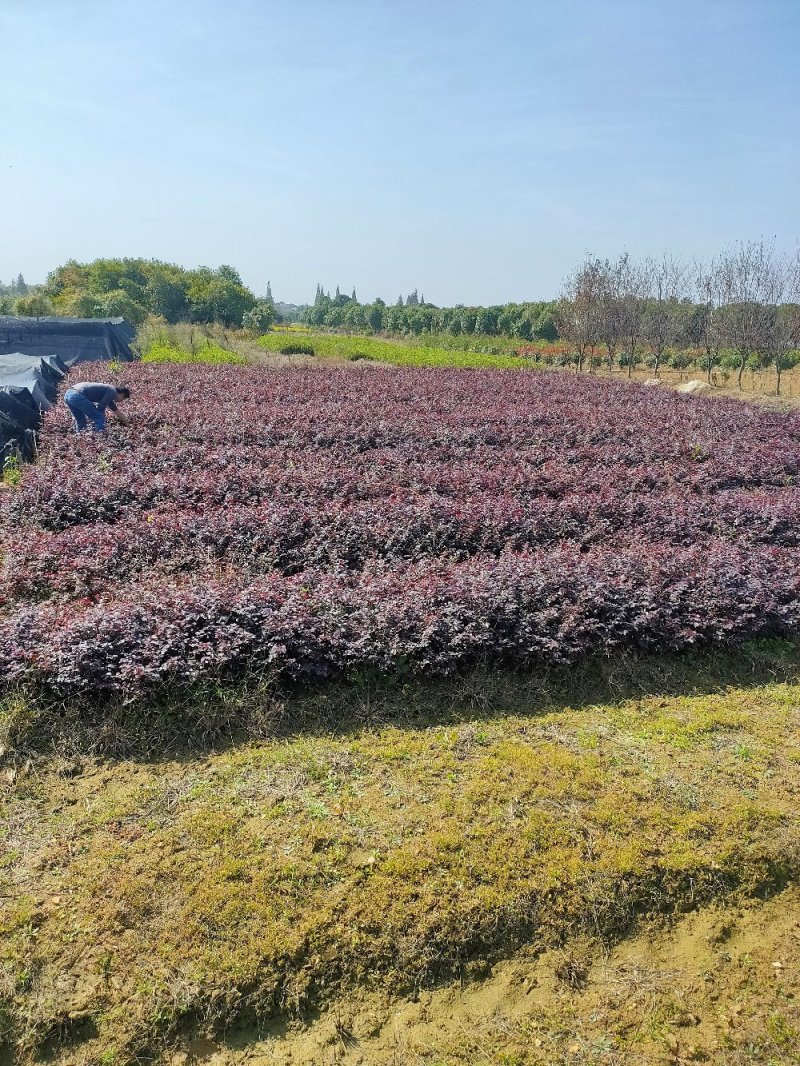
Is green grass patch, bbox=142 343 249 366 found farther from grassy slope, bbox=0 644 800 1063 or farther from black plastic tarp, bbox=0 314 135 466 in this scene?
grassy slope, bbox=0 644 800 1063

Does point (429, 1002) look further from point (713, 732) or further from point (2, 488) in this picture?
point (2, 488)

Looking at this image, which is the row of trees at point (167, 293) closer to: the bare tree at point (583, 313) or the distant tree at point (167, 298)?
the distant tree at point (167, 298)

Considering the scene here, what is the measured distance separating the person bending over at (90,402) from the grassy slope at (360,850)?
7.58m

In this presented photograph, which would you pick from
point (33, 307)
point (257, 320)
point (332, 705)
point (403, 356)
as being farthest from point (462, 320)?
point (332, 705)

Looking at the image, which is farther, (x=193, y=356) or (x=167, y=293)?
(x=167, y=293)

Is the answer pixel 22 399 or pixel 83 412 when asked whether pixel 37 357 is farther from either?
pixel 83 412

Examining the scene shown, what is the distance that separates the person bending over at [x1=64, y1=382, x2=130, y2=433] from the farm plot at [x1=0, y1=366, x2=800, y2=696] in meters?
0.52

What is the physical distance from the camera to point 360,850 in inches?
120

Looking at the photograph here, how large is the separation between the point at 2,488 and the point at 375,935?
6.76 meters

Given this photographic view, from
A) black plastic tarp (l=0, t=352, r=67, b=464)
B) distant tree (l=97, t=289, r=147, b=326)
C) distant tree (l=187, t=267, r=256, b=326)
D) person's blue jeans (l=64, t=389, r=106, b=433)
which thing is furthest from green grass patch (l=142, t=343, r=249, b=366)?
distant tree (l=187, t=267, r=256, b=326)

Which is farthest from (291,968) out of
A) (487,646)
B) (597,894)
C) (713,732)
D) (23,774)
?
(713,732)

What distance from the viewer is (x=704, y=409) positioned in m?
14.8

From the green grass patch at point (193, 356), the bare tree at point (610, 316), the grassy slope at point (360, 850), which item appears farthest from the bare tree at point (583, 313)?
the grassy slope at point (360, 850)

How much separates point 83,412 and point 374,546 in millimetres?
6395
